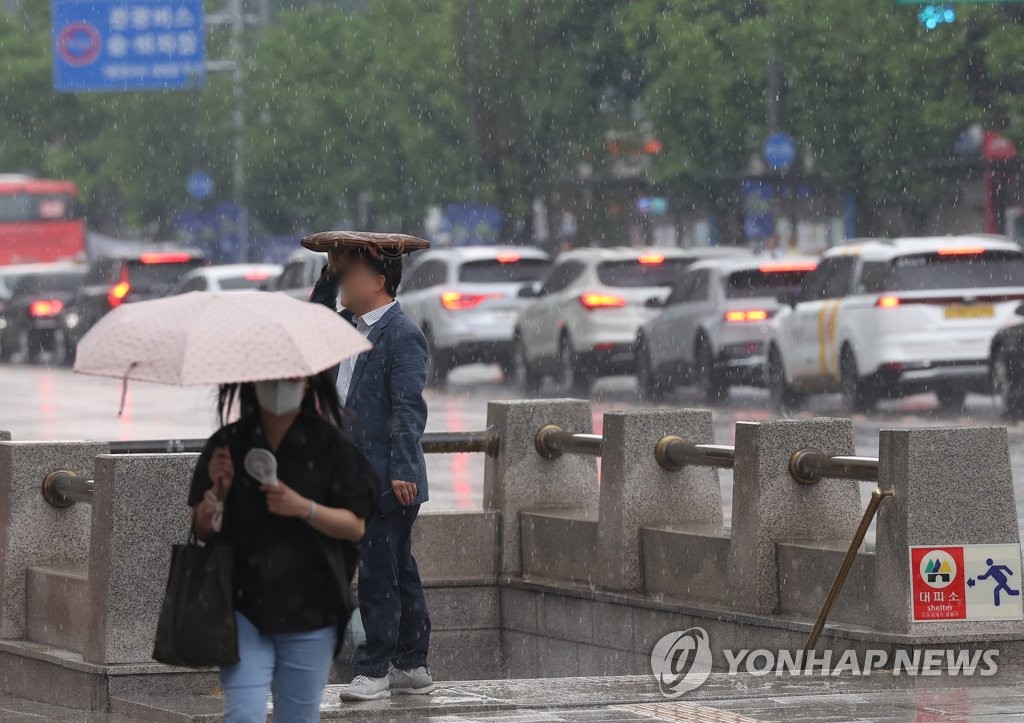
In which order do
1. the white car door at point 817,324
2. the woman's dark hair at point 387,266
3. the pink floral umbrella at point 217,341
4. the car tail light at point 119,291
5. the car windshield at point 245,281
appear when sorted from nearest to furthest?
1. the pink floral umbrella at point 217,341
2. the woman's dark hair at point 387,266
3. the white car door at point 817,324
4. the car windshield at point 245,281
5. the car tail light at point 119,291

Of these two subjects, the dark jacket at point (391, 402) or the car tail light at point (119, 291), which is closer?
the dark jacket at point (391, 402)

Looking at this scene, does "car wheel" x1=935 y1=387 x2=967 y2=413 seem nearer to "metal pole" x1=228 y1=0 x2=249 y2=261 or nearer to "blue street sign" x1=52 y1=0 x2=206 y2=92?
"blue street sign" x1=52 y1=0 x2=206 y2=92

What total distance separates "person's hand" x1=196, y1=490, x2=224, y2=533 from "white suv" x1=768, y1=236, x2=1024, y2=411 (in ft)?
58.4

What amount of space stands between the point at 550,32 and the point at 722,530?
134 feet

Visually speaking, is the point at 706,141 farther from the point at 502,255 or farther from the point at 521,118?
the point at 502,255

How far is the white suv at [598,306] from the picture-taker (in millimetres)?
28969

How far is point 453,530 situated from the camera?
11258 millimetres

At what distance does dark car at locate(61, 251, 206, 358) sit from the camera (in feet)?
132

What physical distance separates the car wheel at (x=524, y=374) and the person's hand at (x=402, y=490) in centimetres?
2256

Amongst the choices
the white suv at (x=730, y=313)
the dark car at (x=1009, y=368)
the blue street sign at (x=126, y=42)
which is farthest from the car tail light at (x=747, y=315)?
the blue street sign at (x=126, y=42)

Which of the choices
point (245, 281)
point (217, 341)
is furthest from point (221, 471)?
point (245, 281)

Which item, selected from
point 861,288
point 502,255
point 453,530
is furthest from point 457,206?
point 453,530

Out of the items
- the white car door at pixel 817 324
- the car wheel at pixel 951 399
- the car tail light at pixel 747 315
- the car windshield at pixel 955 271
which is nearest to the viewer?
the car windshield at pixel 955 271

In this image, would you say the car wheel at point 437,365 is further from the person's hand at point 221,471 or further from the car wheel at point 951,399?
the person's hand at point 221,471
